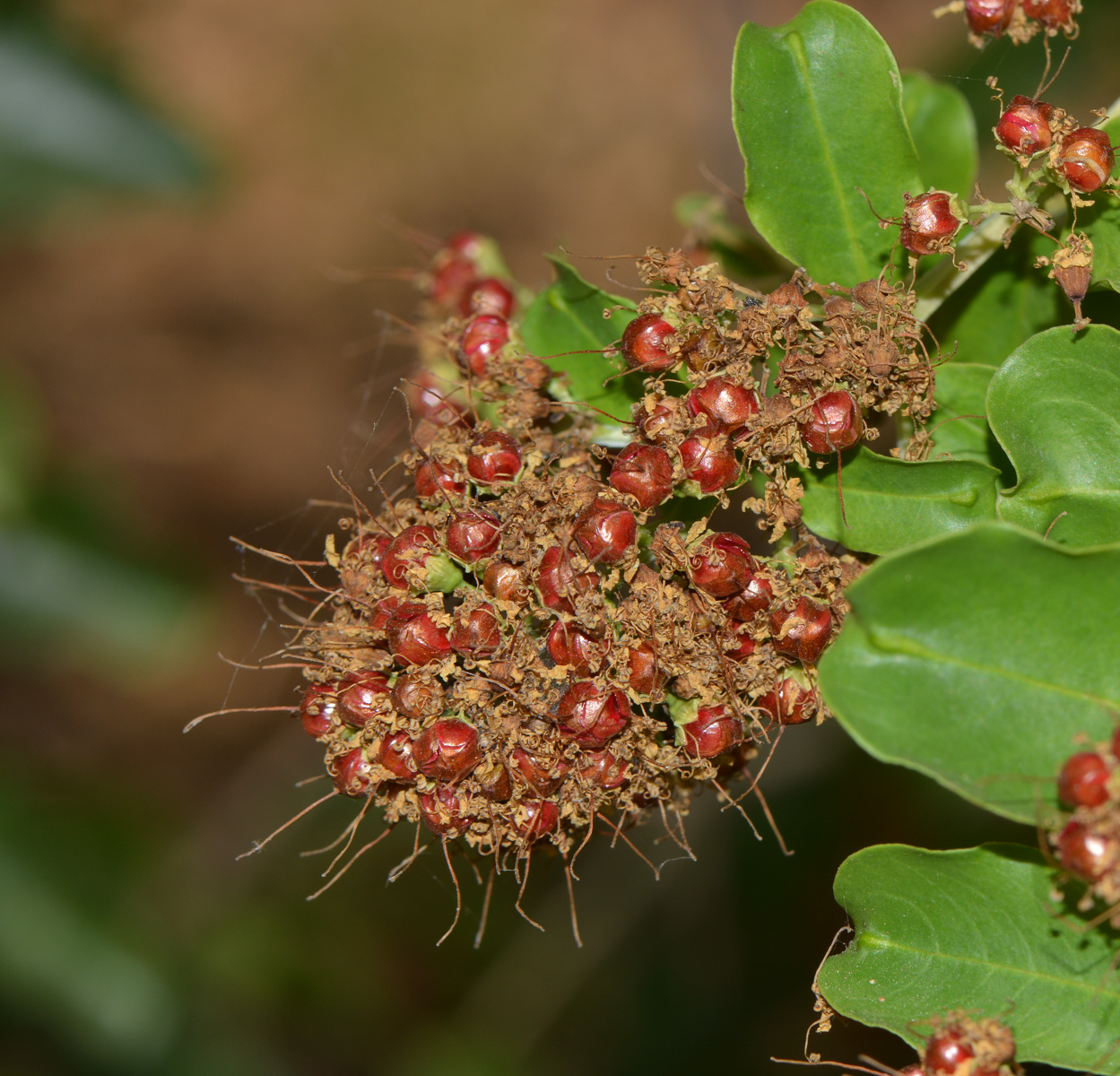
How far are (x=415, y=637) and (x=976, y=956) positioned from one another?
986 mm

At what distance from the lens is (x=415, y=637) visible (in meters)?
1.63

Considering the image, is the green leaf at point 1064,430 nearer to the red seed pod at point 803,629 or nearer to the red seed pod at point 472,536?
the red seed pod at point 803,629

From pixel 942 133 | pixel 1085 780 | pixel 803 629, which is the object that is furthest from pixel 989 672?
pixel 942 133

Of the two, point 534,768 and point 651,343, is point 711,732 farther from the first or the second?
point 651,343

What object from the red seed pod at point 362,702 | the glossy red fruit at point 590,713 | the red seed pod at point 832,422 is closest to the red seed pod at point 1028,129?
the red seed pod at point 832,422

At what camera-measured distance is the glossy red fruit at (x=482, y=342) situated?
2082 mm

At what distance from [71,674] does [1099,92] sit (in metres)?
6.32

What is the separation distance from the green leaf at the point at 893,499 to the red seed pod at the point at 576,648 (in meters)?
0.42

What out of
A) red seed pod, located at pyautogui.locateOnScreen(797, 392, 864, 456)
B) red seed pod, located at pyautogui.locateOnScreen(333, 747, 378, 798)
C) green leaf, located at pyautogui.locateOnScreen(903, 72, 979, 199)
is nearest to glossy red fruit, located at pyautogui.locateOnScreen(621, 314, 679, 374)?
red seed pod, located at pyautogui.locateOnScreen(797, 392, 864, 456)

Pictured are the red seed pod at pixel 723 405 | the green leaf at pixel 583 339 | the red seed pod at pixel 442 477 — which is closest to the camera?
the red seed pod at pixel 723 405

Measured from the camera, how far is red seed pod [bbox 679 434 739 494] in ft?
5.32

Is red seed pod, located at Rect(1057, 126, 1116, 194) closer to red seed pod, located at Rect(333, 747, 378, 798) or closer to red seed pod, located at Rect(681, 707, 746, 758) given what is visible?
red seed pod, located at Rect(681, 707, 746, 758)

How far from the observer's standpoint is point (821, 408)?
64.0 inches

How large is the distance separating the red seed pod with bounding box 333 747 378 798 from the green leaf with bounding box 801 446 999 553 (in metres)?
0.82
